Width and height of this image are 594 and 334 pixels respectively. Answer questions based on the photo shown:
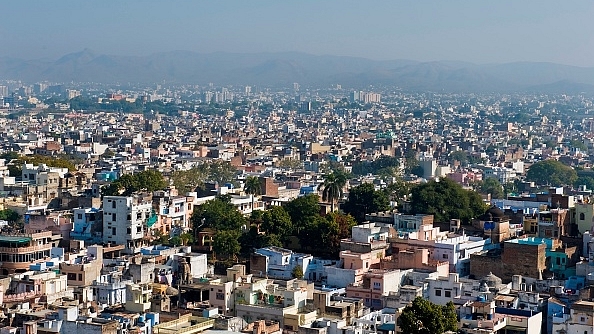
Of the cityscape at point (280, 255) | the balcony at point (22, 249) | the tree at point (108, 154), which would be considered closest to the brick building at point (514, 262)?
the cityscape at point (280, 255)

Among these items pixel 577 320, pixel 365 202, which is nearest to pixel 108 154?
pixel 365 202

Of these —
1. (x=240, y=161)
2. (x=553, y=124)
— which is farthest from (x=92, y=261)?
(x=553, y=124)

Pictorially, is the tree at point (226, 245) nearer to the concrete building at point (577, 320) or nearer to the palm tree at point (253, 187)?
the palm tree at point (253, 187)

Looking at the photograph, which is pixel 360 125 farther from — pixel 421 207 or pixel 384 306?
pixel 384 306

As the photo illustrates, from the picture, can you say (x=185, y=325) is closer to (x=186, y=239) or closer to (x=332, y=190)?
(x=186, y=239)

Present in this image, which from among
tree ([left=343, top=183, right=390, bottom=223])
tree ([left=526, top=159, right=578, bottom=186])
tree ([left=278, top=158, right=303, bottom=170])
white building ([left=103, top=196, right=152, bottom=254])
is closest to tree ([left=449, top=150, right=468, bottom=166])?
tree ([left=526, top=159, right=578, bottom=186])

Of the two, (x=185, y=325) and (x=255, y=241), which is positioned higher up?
(x=185, y=325)
